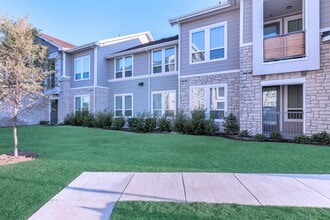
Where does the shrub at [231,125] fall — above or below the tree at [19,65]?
below

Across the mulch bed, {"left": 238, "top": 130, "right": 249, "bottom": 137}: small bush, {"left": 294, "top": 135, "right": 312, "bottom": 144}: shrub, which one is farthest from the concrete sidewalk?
{"left": 238, "top": 130, "right": 249, "bottom": 137}: small bush

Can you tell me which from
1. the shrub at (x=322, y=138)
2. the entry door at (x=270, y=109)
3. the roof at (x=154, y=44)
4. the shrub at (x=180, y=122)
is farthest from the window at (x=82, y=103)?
the shrub at (x=322, y=138)

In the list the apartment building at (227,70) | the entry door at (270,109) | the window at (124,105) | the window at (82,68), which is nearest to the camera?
the apartment building at (227,70)

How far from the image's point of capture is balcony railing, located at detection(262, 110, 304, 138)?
12.1m

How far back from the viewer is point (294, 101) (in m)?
12.4

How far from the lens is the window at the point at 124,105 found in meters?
19.0

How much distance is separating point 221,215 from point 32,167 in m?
4.73

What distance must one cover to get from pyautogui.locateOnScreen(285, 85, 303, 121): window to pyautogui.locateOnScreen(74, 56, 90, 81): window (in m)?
14.9

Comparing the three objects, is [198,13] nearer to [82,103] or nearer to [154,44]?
[154,44]

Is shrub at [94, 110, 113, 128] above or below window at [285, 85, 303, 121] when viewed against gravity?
below

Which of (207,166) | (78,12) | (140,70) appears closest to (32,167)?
(207,166)

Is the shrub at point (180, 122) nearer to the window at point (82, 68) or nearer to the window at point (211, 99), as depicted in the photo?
the window at point (211, 99)

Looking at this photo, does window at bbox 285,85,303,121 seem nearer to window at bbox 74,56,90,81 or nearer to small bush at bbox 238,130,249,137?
small bush at bbox 238,130,249,137

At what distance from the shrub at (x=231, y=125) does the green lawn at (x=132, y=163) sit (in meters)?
3.08
